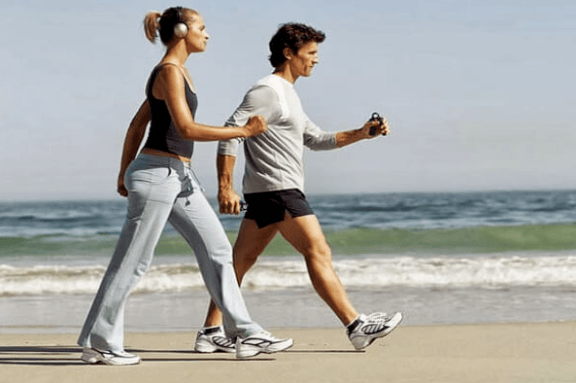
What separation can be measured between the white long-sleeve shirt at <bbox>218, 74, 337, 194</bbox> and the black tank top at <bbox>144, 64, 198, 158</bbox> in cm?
31

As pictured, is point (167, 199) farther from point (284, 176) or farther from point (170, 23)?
point (170, 23)

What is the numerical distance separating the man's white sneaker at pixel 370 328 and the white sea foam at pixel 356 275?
4.76 metres

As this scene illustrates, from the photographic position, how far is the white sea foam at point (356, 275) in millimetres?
9781

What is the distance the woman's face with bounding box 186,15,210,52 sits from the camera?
4.23 m

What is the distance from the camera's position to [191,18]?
4238mm

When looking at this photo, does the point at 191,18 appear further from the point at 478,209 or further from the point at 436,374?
the point at 478,209

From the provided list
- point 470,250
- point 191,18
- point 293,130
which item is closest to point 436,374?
point 293,130

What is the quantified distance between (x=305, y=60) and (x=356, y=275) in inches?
260

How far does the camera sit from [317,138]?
16.1ft

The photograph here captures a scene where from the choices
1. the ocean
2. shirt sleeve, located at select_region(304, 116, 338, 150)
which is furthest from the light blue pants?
the ocean

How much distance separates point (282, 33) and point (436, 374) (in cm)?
186

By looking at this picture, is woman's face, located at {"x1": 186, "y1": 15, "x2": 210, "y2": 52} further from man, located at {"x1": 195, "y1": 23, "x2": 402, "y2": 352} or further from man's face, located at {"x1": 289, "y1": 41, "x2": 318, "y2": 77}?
man's face, located at {"x1": 289, "y1": 41, "x2": 318, "y2": 77}

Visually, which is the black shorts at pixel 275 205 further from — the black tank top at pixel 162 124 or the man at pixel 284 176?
the black tank top at pixel 162 124

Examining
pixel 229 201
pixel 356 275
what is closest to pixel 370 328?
pixel 229 201
